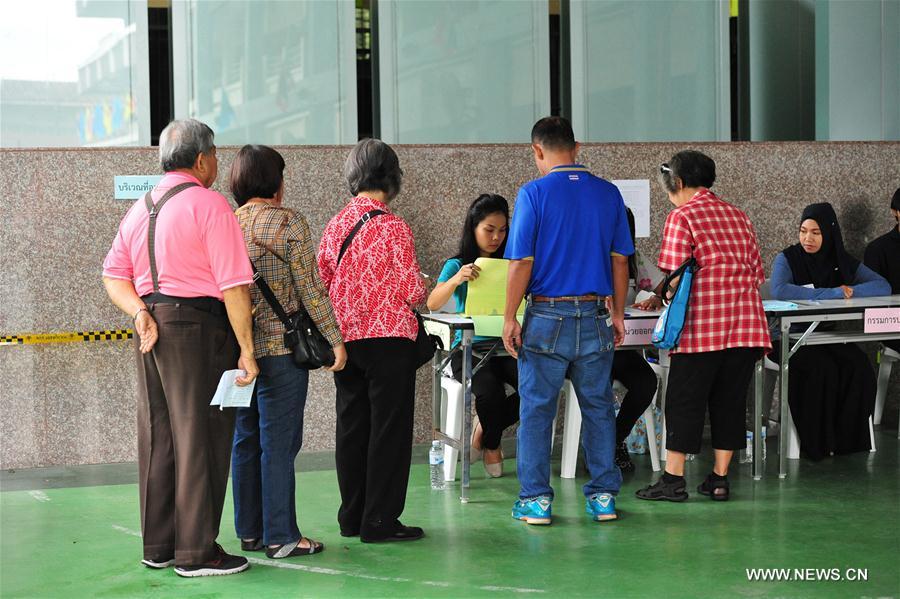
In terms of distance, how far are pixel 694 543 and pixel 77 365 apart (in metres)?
3.45

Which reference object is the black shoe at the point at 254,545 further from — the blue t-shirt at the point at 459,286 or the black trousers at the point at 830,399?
the black trousers at the point at 830,399

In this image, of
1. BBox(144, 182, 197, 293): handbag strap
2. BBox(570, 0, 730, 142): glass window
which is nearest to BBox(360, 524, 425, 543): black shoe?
BBox(144, 182, 197, 293): handbag strap

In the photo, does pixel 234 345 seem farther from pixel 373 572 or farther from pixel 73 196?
pixel 73 196

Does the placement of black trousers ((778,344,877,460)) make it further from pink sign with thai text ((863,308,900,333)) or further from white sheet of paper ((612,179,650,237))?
white sheet of paper ((612,179,650,237))

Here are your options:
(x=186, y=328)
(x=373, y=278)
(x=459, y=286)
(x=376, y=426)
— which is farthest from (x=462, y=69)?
(x=186, y=328)

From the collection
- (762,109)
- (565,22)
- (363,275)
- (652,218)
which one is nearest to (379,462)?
(363,275)

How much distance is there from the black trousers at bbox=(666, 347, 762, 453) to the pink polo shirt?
2104 millimetres

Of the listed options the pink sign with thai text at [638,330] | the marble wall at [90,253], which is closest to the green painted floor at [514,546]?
the marble wall at [90,253]

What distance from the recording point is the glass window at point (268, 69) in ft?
21.0

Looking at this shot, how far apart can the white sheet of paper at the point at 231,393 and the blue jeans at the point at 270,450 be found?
178mm

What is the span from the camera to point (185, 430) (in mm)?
3764

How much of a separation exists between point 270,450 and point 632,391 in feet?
6.85

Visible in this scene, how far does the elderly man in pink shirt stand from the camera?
3684 mm

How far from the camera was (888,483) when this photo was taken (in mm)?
5285
